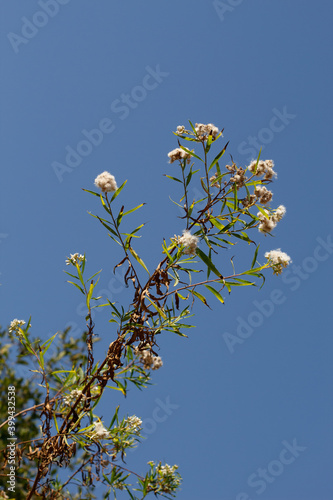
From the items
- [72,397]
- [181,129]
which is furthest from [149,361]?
[181,129]

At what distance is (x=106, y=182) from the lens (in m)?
1.92

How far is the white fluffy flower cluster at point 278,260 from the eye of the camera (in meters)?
2.04

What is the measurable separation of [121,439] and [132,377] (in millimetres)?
320

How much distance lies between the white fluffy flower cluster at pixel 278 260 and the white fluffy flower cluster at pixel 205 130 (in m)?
0.66

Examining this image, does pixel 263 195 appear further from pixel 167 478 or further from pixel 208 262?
pixel 167 478

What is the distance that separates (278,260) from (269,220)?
19 cm

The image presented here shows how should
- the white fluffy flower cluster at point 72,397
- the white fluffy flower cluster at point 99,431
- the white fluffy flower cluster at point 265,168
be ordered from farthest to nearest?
the white fluffy flower cluster at point 265,168 → the white fluffy flower cluster at point 72,397 → the white fluffy flower cluster at point 99,431

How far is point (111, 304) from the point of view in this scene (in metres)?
2.09

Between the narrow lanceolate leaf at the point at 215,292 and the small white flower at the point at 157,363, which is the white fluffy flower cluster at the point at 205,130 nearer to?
the narrow lanceolate leaf at the point at 215,292

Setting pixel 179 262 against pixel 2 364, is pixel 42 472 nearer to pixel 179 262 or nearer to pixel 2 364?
pixel 179 262

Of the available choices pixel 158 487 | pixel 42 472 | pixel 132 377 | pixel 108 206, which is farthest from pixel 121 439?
pixel 108 206

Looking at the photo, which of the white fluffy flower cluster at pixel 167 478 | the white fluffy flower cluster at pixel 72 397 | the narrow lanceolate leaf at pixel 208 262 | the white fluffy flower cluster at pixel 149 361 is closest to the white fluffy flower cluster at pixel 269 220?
the narrow lanceolate leaf at pixel 208 262

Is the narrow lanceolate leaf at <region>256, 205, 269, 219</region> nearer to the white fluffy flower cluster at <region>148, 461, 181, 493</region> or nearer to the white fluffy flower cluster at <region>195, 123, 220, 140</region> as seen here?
the white fluffy flower cluster at <region>195, 123, 220, 140</region>

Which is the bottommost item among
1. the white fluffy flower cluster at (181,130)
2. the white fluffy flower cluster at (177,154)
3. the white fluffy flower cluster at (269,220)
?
the white fluffy flower cluster at (269,220)
